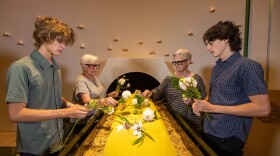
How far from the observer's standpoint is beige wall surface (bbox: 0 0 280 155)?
13.6ft

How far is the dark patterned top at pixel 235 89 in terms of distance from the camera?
1.54 m

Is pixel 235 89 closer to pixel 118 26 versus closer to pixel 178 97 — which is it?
pixel 178 97

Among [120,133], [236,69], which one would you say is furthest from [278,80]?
[120,133]

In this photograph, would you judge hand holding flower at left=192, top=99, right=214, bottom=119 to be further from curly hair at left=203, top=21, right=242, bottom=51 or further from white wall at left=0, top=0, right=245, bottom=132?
white wall at left=0, top=0, right=245, bottom=132

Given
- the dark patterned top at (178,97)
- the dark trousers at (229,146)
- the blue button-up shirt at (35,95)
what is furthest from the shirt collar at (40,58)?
the dark patterned top at (178,97)

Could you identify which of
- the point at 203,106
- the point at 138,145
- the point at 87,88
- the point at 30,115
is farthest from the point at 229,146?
the point at 87,88

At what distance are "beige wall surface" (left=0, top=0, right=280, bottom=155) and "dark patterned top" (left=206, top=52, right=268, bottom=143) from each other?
2437mm

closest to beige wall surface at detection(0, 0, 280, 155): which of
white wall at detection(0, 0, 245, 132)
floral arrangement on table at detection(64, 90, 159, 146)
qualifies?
white wall at detection(0, 0, 245, 132)

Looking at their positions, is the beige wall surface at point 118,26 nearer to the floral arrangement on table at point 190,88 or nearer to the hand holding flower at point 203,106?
the floral arrangement on table at point 190,88

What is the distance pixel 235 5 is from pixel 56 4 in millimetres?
3078

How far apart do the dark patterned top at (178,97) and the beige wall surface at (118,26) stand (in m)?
1.27

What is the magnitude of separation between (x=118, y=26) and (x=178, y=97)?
2010 mm

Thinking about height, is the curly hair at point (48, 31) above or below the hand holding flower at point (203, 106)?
above

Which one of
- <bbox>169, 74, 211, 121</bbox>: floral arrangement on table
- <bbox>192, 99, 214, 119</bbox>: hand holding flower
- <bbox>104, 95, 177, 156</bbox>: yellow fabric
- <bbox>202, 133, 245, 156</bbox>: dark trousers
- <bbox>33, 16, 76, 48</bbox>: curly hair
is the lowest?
<bbox>202, 133, 245, 156</bbox>: dark trousers
